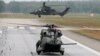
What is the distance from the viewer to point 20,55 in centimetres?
2148

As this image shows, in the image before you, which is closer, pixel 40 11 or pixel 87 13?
pixel 40 11

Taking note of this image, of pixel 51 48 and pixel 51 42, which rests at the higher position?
pixel 51 42

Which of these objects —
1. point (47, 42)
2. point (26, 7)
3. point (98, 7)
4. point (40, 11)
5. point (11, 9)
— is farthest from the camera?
point (98, 7)

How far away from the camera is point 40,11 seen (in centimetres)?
7500

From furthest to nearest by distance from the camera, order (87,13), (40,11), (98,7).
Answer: (87,13) < (98,7) < (40,11)

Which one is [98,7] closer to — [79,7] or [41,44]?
[79,7]

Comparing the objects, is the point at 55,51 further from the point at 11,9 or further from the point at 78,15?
the point at 78,15

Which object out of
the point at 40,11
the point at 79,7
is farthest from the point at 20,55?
the point at 79,7

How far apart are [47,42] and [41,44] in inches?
27.7

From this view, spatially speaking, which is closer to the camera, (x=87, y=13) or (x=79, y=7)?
(x=79, y=7)

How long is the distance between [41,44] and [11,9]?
77.3m

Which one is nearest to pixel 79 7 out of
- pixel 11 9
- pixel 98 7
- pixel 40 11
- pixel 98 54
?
pixel 98 7

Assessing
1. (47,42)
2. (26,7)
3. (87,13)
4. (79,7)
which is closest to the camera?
(47,42)

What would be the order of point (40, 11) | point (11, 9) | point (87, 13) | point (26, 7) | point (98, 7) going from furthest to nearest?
1. point (87, 13)
2. point (98, 7)
3. point (11, 9)
4. point (26, 7)
5. point (40, 11)
